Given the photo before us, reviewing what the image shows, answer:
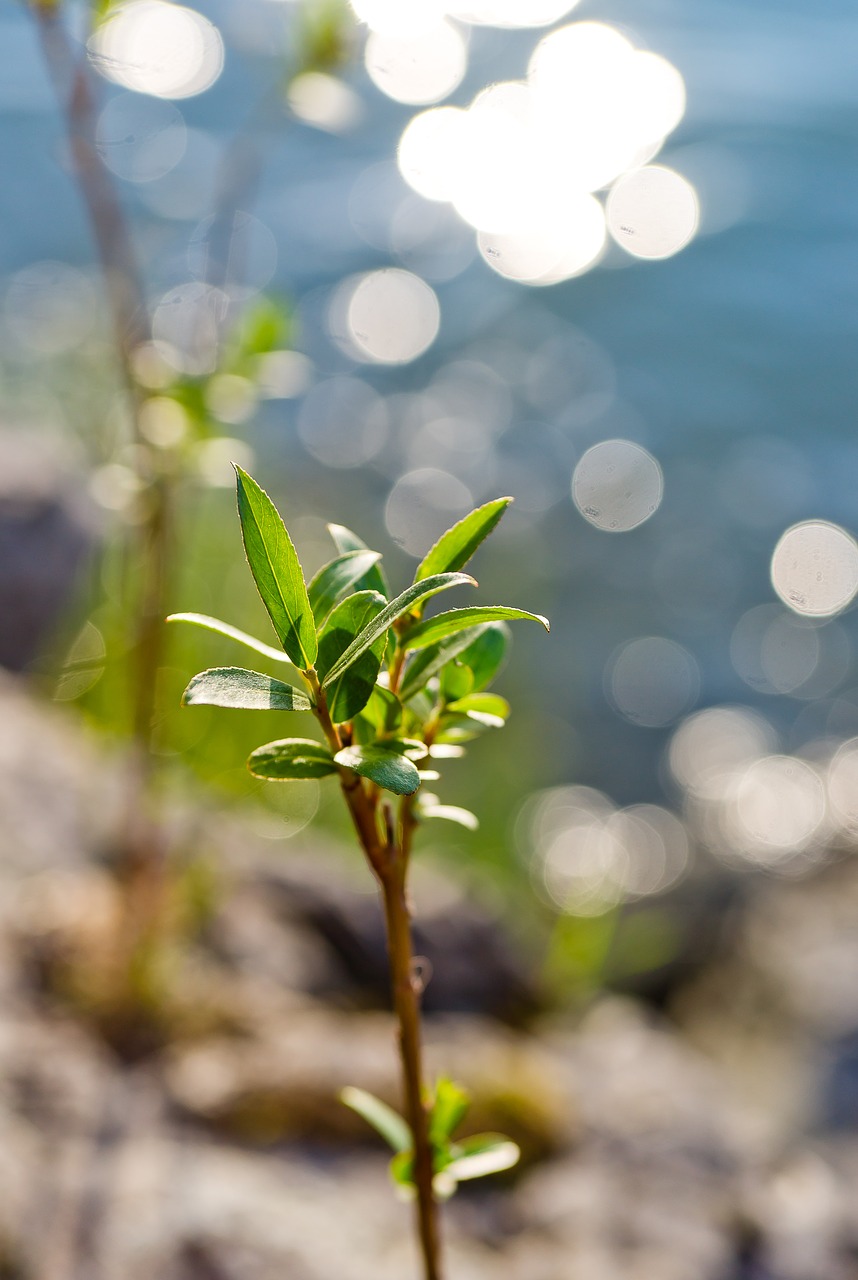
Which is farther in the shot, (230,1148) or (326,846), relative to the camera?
(326,846)

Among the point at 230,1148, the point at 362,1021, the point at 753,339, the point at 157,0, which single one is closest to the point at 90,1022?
the point at 230,1148

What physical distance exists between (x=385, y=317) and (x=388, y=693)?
7986 millimetres

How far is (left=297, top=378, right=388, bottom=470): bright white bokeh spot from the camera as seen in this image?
276 inches

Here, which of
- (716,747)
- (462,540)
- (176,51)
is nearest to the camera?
(462,540)

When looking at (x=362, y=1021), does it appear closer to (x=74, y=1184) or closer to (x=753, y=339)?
(x=74, y=1184)

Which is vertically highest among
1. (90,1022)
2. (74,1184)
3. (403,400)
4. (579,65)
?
(579,65)

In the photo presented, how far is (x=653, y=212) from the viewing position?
30.6 ft

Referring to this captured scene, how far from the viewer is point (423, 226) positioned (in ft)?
29.9

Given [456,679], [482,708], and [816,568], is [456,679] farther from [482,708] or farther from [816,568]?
[816,568]

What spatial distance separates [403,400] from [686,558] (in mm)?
2344

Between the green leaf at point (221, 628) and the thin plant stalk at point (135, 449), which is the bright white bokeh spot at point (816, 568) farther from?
the green leaf at point (221, 628)

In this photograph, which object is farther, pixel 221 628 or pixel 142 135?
pixel 142 135

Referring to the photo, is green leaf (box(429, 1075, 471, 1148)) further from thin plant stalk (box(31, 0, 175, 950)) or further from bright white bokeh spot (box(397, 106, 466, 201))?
bright white bokeh spot (box(397, 106, 466, 201))

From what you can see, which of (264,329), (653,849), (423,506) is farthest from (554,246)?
(264,329)
